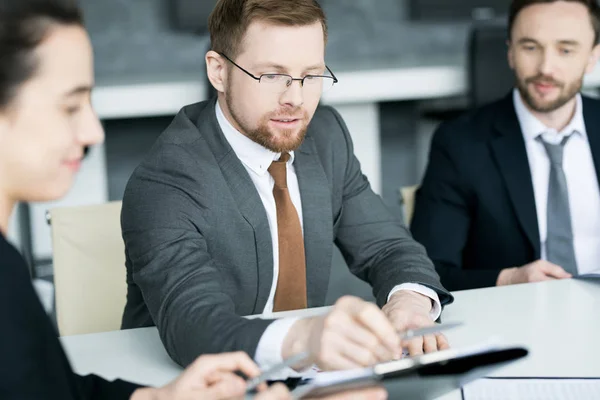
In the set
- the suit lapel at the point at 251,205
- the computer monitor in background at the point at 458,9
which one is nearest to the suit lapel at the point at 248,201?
the suit lapel at the point at 251,205

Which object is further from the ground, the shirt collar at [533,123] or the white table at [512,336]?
the shirt collar at [533,123]

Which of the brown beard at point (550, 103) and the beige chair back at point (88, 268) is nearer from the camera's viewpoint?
the beige chair back at point (88, 268)

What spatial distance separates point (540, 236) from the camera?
7.18ft

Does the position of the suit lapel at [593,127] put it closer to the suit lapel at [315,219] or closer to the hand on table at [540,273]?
the hand on table at [540,273]

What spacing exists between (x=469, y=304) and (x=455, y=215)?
662mm

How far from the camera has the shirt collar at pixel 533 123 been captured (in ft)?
7.45

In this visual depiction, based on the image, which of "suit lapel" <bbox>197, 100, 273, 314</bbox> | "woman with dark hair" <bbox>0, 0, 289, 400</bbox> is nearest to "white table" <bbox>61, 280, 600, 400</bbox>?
"suit lapel" <bbox>197, 100, 273, 314</bbox>

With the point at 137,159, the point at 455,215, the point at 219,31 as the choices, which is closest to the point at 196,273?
the point at 219,31

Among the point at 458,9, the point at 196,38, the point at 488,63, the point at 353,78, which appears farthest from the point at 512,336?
the point at 458,9

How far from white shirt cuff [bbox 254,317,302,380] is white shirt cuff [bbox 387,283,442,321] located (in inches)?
16.0

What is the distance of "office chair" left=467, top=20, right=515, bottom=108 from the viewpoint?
10.6ft

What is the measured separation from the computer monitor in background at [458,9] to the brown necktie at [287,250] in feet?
9.65

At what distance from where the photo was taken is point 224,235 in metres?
1.58

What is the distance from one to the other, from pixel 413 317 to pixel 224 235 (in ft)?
1.25
